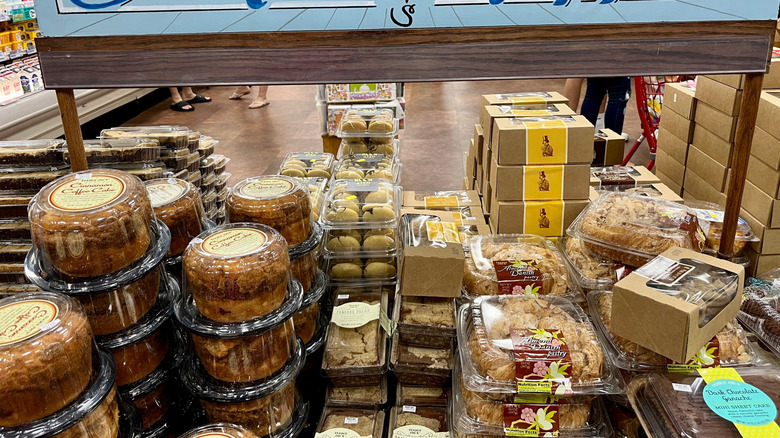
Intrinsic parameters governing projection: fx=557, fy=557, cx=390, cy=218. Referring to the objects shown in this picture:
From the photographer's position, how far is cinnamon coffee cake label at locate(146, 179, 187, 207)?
1.55 m

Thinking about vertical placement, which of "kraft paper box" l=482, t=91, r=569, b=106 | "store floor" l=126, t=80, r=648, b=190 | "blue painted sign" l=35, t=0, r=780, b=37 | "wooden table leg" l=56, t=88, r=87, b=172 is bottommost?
"store floor" l=126, t=80, r=648, b=190

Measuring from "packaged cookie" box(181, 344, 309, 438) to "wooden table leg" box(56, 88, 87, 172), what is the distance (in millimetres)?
624

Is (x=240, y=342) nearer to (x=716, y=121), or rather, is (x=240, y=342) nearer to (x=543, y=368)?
(x=543, y=368)

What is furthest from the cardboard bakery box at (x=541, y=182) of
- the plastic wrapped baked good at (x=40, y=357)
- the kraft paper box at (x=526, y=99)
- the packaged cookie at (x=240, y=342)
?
the plastic wrapped baked good at (x=40, y=357)

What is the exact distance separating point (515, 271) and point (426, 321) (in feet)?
1.10

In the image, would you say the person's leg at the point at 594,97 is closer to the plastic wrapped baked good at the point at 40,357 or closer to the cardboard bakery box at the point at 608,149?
the cardboard bakery box at the point at 608,149

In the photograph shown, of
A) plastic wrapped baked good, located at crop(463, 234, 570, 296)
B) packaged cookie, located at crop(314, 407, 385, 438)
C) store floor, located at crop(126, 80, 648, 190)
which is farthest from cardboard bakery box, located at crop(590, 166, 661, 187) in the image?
store floor, located at crop(126, 80, 648, 190)

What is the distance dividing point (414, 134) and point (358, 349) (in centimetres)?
454

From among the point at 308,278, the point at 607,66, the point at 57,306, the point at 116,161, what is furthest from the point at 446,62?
the point at 116,161

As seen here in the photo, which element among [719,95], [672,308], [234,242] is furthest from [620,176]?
[234,242]

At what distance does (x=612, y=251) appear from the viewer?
182cm

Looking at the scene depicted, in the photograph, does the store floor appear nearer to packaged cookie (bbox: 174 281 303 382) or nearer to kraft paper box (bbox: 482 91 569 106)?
kraft paper box (bbox: 482 91 569 106)

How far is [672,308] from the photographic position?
4.35ft

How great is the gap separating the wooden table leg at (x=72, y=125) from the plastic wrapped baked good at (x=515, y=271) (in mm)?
1195
